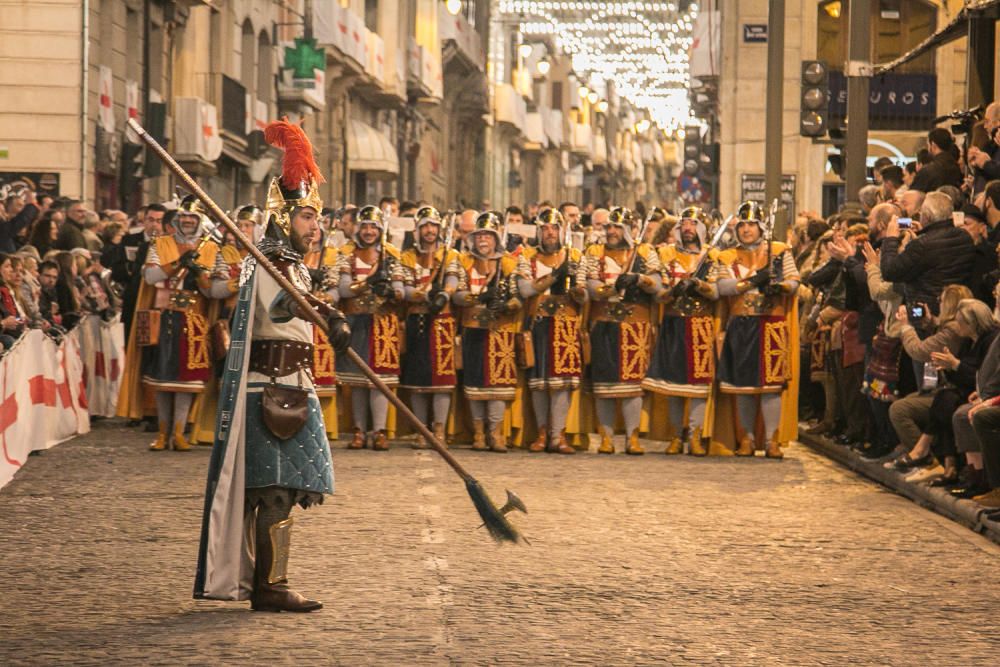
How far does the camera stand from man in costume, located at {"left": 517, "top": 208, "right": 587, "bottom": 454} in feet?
57.0

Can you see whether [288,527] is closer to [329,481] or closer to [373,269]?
[329,481]

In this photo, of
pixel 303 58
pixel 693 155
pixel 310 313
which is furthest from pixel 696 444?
pixel 303 58

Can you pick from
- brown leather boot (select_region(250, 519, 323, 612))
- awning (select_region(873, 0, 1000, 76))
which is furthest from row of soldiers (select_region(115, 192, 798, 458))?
brown leather boot (select_region(250, 519, 323, 612))

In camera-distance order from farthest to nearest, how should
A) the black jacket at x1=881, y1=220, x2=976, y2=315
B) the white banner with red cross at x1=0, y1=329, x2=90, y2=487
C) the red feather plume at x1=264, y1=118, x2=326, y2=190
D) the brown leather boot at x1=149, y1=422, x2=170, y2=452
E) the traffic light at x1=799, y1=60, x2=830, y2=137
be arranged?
the traffic light at x1=799, y1=60, x2=830, y2=137 < the brown leather boot at x1=149, y1=422, x2=170, y2=452 < the white banner with red cross at x1=0, y1=329, x2=90, y2=487 < the black jacket at x1=881, y1=220, x2=976, y2=315 < the red feather plume at x1=264, y1=118, x2=326, y2=190

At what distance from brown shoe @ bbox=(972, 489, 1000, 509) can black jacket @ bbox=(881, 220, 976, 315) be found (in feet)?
6.26

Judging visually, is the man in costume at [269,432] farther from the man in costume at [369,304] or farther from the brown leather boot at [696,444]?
the brown leather boot at [696,444]

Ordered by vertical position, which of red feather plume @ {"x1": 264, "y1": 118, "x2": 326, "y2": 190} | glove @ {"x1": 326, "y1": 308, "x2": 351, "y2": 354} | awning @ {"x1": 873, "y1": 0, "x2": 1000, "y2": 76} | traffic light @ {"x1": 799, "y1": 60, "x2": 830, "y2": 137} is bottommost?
glove @ {"x1": 326, "y1": 308, "x2": 351, "y2": 354}

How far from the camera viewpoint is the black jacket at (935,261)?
14180 millimetres

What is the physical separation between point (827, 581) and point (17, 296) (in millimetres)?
8816

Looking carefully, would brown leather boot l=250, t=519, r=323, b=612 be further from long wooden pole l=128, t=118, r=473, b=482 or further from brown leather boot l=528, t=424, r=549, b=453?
brown leather boot l=528, t=424, r=549, b=453

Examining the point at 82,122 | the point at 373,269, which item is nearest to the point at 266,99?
the point at 82,122

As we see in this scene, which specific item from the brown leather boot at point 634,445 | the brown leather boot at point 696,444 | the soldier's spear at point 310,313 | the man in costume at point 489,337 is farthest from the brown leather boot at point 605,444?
the soldier's spear at point 310,313

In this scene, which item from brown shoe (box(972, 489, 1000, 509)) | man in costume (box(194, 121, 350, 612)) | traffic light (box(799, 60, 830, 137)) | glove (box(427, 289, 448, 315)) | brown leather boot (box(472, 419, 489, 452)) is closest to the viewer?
man in costume (box(194, 121, 350, 612))

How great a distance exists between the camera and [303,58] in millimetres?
42125
